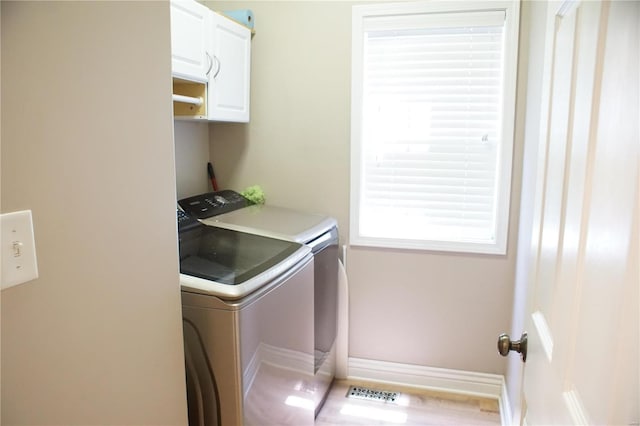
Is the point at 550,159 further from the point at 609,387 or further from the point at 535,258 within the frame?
the point at 609,387

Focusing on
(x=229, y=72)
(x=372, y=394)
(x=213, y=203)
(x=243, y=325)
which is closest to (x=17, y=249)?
(x=243, y=325)

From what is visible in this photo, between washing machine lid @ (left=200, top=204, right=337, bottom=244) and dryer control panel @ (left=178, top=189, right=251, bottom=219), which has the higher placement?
dryer control panel @ (left=178, top=189, right=251, bottom=219)

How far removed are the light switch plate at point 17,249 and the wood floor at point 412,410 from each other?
193 cm

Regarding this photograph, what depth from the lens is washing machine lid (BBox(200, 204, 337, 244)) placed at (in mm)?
2043

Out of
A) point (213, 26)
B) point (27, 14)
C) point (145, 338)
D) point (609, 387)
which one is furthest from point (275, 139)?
point (609, 387)

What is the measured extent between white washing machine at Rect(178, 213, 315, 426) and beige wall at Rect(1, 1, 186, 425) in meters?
0.25

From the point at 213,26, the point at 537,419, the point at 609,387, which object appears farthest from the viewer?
the point at 213,26

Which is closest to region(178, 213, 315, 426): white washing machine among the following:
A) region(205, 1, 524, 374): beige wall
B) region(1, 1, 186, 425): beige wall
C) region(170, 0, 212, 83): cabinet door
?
region(1, 1, 186, 425): beige wall

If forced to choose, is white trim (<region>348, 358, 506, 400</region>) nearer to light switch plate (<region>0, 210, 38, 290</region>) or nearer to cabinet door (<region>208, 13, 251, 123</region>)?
cabinet door (<region>208, 13, 251, 123</region>)

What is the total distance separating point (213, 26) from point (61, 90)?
61.1 inches

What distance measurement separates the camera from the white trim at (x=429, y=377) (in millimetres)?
2605

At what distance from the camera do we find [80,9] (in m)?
0.82

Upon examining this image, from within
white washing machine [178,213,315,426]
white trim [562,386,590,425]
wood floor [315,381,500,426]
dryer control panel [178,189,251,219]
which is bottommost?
wood floor [315,381,500,426]

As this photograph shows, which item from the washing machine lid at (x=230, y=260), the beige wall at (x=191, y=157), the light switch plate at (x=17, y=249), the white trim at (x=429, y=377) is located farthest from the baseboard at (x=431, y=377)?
the light switch plate at (x=17, y=249)
